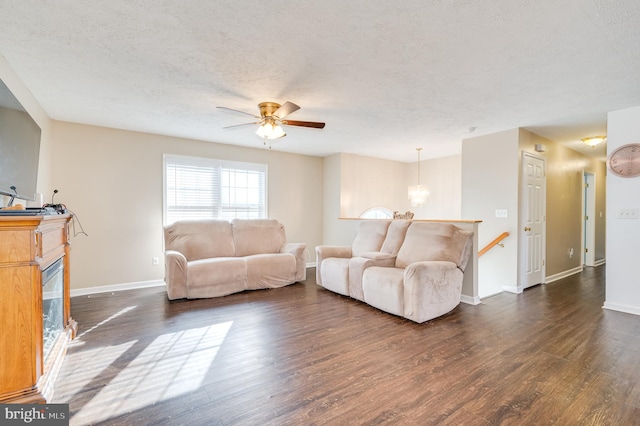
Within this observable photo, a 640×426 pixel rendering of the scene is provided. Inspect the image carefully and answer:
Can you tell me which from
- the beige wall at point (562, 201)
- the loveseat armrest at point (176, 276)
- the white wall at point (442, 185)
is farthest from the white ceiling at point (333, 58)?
the white wall at point (442, 185)

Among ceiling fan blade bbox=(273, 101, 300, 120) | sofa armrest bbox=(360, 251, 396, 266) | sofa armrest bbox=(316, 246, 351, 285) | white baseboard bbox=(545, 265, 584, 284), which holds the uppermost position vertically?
ceiling fan blade bbox=(273, 101, 300, 120)

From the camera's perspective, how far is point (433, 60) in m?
2.33

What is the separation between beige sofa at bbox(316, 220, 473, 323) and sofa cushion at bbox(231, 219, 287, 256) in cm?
106

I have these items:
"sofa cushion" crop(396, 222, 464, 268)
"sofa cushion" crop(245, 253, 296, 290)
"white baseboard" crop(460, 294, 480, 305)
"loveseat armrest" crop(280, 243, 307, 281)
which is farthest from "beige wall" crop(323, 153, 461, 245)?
"white baseboard" crop(460, 294, 480, 305)

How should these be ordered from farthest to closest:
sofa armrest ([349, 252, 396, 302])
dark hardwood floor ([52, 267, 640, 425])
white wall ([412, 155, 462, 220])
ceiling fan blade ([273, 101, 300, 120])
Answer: white wall ([412, 155, 462, 220])
sofa armrest ([349, 252, 396, 302])
ceiling fan blade ([273, 101, 300, 120])
dark hardwood floor ([52, 267, 640, 425])

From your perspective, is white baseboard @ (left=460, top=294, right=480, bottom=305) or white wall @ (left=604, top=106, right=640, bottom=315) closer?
white wall @ (left=604, top=106, right=640, bottom=315)

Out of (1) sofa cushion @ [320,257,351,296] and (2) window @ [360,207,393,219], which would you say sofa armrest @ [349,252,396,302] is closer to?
(1) sofa cushion @ [320,257,351,296]

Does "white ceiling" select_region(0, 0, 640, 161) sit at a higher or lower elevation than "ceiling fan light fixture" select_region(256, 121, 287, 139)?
higher

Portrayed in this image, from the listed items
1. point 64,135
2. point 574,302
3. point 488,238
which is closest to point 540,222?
point 488,238

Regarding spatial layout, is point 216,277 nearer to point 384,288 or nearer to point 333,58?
point 384,288

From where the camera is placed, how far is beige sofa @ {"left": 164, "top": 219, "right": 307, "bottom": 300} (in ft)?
12.3

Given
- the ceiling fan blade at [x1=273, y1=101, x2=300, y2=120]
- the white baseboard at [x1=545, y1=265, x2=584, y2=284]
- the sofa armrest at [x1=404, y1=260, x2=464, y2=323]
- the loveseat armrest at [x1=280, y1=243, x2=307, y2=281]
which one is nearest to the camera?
the ceiling fan blade at [x1=273, y1=101, x2=300, y2=120]

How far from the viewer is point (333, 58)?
7.54 feet

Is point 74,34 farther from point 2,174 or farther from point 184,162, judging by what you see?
point 184,162
